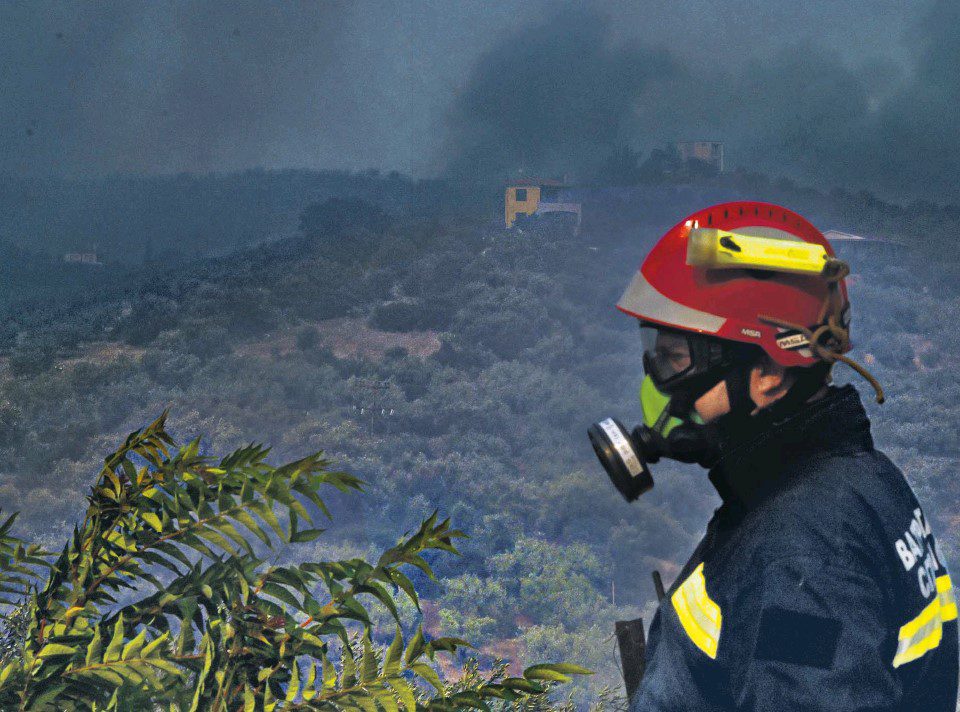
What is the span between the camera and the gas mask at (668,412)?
213cm

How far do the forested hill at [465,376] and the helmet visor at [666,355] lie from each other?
45266 millimetres

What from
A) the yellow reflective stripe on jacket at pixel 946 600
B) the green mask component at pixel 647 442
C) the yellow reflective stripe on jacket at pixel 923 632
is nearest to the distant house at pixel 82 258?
the green mask component at pixel 647 442

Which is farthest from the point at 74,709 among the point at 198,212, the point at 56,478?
the point at 198,212

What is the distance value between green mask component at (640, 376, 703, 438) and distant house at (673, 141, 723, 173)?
82.1 meters

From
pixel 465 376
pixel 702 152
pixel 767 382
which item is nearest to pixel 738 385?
pixel 767 382

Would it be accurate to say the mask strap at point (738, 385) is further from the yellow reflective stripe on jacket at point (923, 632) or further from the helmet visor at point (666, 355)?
the yellow reflective stripe on jacket at point (923, 632)

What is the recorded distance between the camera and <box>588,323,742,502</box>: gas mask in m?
2.13

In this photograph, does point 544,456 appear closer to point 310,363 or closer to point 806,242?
point 310,363

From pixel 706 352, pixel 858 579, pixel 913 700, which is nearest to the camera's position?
pixel 858 579

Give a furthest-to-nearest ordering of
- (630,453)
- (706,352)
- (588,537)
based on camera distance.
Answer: (588,537), (630,453), (706,352)

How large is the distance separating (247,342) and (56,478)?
1607 centimetres

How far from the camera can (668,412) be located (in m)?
2.22

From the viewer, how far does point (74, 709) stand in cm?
232

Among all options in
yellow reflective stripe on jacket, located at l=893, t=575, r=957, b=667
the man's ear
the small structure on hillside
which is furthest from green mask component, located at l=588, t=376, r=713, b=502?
the small structure on hillside
